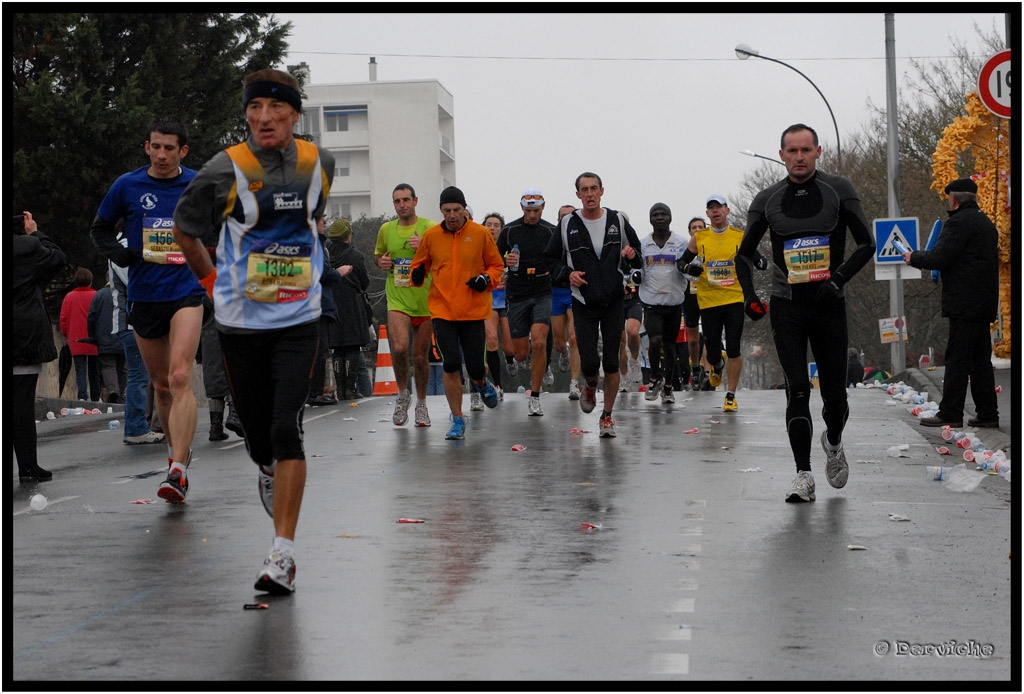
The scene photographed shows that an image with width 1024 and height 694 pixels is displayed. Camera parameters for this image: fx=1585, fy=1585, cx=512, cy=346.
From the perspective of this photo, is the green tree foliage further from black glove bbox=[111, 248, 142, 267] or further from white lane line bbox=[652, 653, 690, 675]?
white lane line bbox=[652, 653, 690, 675]

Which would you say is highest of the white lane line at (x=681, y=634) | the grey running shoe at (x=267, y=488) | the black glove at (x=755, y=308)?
the black glove at (x=755, y=308)

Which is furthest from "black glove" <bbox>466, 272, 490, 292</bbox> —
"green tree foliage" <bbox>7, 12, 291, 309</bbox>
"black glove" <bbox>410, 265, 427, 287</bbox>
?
"green tree foliage" <bbox>7, 12, 291, 309</bbox>

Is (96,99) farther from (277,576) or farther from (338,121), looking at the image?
(338,121)

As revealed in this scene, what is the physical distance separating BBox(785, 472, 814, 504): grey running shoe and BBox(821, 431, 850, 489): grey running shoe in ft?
0.69

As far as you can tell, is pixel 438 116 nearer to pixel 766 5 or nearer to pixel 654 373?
pixel 654 373

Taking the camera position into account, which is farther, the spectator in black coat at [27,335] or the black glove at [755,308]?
the spectator in black coat at [27,335]

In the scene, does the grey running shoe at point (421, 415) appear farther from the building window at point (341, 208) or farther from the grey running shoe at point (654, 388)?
the building window at point (341, 208)

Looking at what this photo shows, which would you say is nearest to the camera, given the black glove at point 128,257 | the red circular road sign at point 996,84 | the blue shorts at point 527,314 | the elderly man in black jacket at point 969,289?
the black glove at point 128,257

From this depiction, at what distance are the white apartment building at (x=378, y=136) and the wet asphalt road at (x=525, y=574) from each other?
3893 inches

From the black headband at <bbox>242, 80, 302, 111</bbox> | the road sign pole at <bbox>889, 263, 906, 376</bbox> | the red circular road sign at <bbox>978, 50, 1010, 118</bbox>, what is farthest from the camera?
the road sign pole at <bbox>889, 263, 906, 376</bbox>

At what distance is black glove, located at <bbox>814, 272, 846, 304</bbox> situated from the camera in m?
9.27

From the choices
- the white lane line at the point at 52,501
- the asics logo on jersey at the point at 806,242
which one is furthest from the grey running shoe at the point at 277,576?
the asics logo on jersey at the point at 806,242

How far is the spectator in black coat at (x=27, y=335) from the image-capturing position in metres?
11.2

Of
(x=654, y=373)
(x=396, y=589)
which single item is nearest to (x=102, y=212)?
(x=396, y=589)
